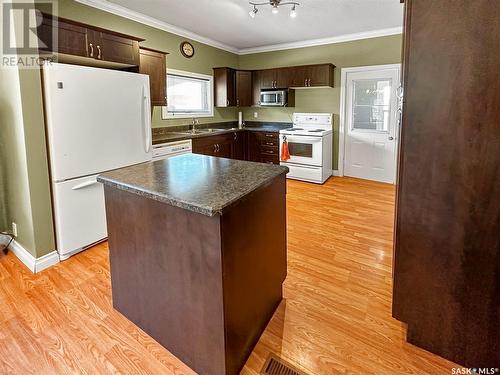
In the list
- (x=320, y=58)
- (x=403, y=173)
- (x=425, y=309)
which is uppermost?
(x=320, y=58)

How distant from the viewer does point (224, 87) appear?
5621 millimetres

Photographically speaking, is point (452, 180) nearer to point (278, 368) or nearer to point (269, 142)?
point (278, 368)

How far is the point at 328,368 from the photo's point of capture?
60.6 inches

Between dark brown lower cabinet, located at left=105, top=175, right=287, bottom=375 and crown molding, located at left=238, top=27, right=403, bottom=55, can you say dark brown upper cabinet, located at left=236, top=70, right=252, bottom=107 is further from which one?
dark brown lower cabinet, located at left=105, top=175, right=287, bottom=375

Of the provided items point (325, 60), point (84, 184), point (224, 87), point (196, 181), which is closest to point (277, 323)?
point (196, 181)

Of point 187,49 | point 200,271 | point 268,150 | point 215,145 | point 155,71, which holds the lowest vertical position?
point 200,271

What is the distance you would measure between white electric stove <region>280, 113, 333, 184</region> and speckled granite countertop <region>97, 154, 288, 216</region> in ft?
10.5

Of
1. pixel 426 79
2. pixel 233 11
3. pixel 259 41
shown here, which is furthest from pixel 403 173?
pixel 259 41

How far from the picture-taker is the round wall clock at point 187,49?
4898 millimetres

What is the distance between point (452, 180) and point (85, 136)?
264 centimetres

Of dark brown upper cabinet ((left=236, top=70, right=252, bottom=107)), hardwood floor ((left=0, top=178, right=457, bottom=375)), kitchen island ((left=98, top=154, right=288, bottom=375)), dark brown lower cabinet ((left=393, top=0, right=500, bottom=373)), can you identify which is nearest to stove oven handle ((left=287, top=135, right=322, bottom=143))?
dark brown upper cabinet ((left=236, top=70, right=252, bottom=107))

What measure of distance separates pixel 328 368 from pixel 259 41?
5.38m

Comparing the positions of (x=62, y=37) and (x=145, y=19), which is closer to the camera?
(x=62, y=37)

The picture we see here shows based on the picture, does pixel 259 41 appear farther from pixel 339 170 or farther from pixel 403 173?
pixel 403 173
